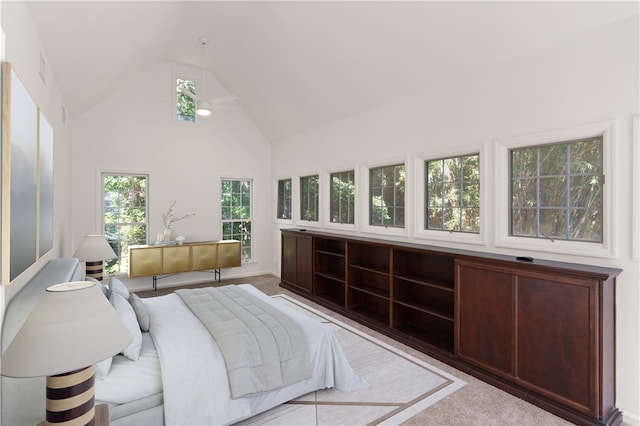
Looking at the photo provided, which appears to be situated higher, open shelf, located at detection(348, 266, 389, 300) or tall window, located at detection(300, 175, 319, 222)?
tall window, located at detection(300, 175, 319, 222)

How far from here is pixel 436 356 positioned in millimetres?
3395

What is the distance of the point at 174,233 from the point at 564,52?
624cm

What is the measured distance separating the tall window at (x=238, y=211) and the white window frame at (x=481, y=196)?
163 inches

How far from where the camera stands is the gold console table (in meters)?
5.64

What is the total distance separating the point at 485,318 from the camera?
304 cm

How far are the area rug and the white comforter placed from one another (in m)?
0.08

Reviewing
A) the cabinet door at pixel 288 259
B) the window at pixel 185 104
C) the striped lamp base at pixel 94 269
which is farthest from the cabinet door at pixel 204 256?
the window at pixel 185 104

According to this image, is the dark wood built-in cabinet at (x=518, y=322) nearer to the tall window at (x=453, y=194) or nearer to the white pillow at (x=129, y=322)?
the tall window at (x=453, y=194)

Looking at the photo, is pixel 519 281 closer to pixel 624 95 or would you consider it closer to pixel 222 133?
pixel 624 95

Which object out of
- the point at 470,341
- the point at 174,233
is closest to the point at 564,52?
the point at 470,341

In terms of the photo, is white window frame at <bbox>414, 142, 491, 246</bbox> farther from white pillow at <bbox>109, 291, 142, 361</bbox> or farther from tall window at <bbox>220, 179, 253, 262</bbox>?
tall window at <bbox>220, 179, 253, 262</bbox>

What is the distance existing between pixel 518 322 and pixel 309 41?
12.9 ft

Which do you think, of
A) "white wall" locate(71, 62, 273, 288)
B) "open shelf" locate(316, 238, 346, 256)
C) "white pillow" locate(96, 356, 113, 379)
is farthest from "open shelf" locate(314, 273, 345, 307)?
"white pillow" locate(96, 356, 113, 379)

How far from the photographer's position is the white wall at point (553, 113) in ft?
8.11
